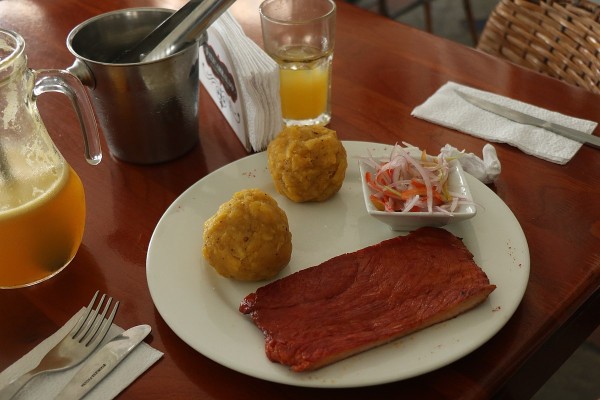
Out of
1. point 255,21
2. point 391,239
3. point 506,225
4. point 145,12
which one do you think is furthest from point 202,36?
point 506,225

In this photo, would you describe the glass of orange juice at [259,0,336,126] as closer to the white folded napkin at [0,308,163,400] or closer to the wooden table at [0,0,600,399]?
the wooden table at [0,0,600,399]

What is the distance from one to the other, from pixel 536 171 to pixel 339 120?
410 mm

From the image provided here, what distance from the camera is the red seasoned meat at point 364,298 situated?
2.70 feet

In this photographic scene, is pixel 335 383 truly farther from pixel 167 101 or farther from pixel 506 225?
pixel 167 101

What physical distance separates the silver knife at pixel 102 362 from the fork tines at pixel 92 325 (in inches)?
0.9

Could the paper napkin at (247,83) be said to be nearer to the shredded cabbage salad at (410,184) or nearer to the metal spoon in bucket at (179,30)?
the metal spoon in bucket at (179,30)

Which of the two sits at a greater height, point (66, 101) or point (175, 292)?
point (175, 292)

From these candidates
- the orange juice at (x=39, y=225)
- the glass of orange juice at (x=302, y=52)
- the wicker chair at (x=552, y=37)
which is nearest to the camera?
the orange juice at (x=39, y=225)

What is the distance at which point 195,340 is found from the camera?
0.84 metres

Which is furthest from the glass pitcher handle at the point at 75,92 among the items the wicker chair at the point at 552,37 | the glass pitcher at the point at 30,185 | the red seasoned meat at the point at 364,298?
the wicker chair at the point at 552,37

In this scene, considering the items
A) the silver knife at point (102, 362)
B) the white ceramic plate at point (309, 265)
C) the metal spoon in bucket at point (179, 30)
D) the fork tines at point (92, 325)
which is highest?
the metal spoon in bucket at point (179, 30)

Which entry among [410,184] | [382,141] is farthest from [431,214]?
[382,141]

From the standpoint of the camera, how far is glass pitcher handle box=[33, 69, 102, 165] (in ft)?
3.21

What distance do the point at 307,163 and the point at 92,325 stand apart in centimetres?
43
